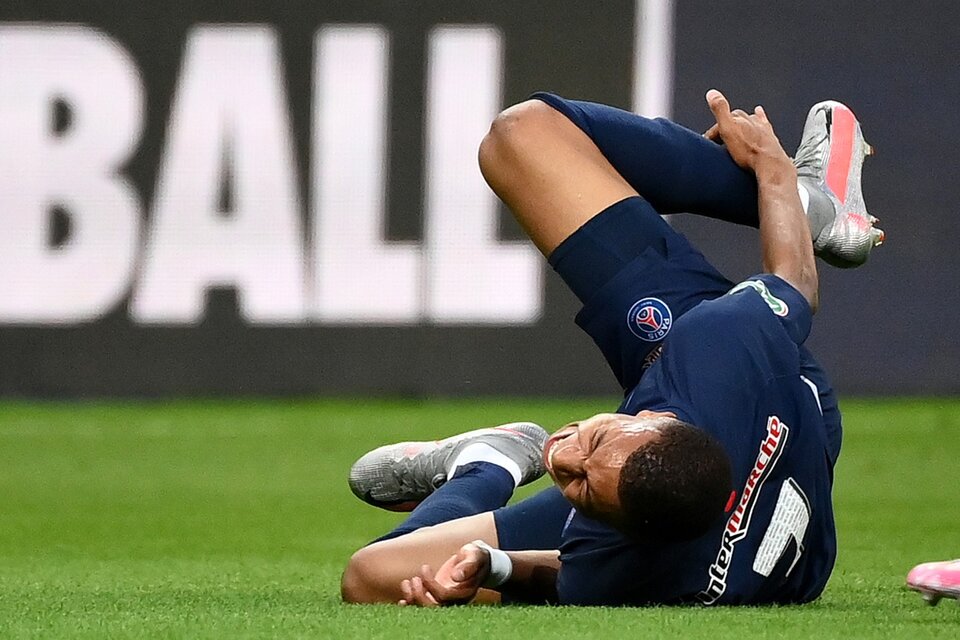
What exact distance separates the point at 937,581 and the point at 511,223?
5.54 metres

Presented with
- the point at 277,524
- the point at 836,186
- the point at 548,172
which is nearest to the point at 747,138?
the point at 836,186

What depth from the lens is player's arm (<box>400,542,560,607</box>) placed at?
2.94 meters

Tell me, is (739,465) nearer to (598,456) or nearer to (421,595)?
(598,456)

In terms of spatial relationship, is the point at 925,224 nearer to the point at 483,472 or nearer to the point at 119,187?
the point at 119,187

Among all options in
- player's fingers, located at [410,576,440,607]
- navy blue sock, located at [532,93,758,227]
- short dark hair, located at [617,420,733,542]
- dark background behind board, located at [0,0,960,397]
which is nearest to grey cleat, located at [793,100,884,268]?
navy blue sock, located at [532,93,758,227]

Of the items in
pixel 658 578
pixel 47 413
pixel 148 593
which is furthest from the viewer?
pixel 47 413

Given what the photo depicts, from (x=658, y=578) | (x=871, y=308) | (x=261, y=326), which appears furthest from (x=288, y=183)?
(x=658, y=578)

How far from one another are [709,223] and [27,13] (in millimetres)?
3450

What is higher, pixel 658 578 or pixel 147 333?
pixel 658 578

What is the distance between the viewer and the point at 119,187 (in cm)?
837

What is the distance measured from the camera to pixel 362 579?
3.06m

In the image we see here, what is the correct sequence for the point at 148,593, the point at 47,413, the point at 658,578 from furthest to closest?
the point at 47,413 → the point at 148,593 → the point at 658,578

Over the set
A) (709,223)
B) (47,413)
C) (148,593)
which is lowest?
(47,413)

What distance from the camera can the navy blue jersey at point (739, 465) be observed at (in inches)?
111
